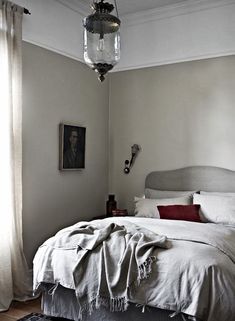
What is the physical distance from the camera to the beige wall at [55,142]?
411cm

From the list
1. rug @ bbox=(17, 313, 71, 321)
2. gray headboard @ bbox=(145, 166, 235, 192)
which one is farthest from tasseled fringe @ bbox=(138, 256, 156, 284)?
gray headboard @ bbox=(145, 166, 235, 192)

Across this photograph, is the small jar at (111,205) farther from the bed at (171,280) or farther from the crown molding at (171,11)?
the crown molding at (171,11)

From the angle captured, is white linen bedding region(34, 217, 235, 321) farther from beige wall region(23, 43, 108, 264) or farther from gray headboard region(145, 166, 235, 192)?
gray headboard region(145, 166, 235, 192)

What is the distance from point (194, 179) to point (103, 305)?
7.69ft

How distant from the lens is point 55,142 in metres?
4.47

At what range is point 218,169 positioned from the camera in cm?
451

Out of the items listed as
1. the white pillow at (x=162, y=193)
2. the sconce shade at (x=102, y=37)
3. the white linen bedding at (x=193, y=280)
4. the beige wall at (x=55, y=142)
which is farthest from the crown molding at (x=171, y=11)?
the white linen bedding at (x=193, y=280)

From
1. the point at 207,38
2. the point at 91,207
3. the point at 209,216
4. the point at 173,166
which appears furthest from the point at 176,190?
the point at 207,38

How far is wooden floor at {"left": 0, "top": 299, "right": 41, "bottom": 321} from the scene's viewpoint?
3.38 metres

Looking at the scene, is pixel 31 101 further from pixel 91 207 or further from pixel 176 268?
pixel 176 268

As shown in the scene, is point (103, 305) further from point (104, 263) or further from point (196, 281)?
point (196, 281)

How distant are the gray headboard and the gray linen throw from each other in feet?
5.53

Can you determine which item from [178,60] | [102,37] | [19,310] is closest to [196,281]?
[102,37]

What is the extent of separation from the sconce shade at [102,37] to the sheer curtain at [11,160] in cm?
140
